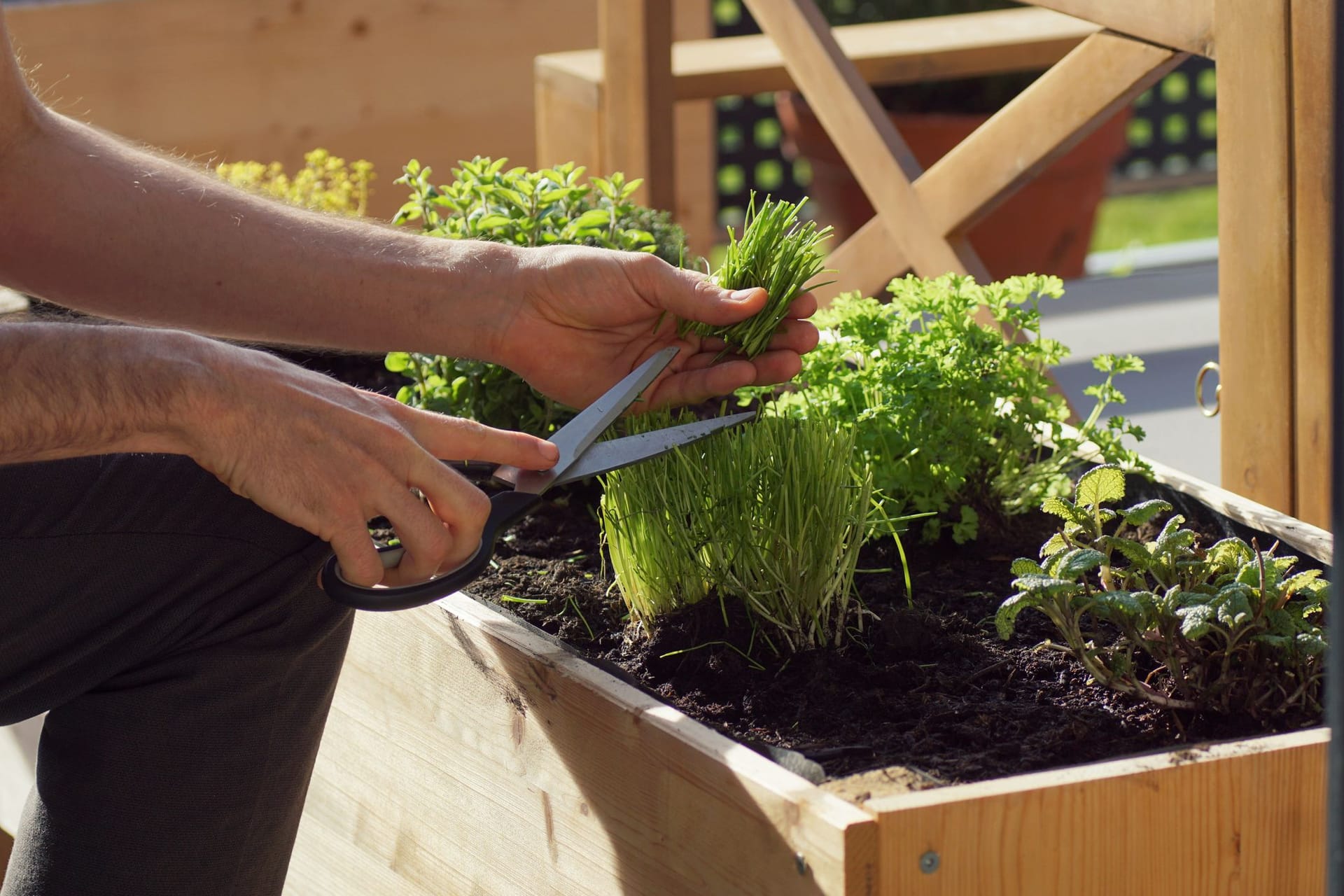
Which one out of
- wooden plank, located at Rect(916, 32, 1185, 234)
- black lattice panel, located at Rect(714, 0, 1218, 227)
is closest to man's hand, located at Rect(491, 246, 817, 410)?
wooden plank, located at Rect(916, 32, 1185, 234)

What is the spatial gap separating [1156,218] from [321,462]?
19.9 feet

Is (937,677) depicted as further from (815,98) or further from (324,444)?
(815,98)

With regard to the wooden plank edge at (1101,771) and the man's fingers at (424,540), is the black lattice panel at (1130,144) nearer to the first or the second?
the man's fingers at (424,540)

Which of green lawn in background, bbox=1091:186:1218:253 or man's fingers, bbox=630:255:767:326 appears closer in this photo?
man's fingers, bbox=630:255:767:326

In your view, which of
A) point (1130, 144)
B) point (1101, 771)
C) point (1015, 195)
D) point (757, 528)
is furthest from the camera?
point (1130, 144)

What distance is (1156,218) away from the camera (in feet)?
21.2

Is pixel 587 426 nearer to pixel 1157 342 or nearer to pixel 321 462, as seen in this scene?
pixel 321 462

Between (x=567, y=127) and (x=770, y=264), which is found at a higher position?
(x=567, y=127)

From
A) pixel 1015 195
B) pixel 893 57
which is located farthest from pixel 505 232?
pixel 1015 195

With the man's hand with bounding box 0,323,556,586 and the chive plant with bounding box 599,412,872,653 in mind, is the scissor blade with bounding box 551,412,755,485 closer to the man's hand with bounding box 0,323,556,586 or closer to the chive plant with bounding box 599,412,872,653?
the chive plant with bounding box 599,412,872,653

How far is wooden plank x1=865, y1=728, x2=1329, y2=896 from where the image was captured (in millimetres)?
958

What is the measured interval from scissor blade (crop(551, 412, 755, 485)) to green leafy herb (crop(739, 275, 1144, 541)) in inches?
7.0

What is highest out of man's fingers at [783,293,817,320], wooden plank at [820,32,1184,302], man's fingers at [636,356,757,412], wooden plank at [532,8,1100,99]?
wooden plank at [532,8,1100,99]

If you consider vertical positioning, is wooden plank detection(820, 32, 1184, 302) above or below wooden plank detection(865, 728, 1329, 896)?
above
